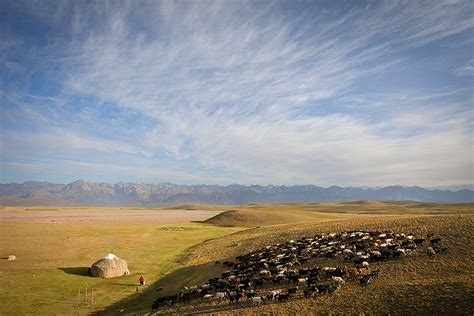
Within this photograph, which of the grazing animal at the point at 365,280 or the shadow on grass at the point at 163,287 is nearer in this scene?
the grazing animal at the point at 365,280

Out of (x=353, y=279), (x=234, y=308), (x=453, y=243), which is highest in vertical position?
(x=453, y=243)

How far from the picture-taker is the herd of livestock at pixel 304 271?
21016 mm

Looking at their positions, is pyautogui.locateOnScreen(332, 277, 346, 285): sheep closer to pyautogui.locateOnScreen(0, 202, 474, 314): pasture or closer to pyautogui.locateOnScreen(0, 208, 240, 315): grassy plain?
pyautogui.locateOnScreen(0, 202, 474, 314): pasture

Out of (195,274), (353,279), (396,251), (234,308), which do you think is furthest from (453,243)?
(195,274)

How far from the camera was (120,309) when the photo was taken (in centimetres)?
2559

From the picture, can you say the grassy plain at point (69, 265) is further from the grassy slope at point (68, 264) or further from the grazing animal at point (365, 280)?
the grazing animal at point (365, 280)

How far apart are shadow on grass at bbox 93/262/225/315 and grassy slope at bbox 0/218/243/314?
1.42m

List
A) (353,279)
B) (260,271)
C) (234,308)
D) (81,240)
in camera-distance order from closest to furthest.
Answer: (234,308)
(353,279)
(260,271)
(81,240)

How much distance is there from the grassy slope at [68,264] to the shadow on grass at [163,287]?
142cm

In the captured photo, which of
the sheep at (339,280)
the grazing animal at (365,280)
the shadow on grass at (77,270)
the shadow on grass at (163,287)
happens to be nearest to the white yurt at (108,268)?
the shadow on grass at (77,270)

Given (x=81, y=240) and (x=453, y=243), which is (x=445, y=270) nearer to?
(x=453, y=243)

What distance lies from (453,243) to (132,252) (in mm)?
41342

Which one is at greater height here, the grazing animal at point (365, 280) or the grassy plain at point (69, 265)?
the grazing animal at point (365, 280)

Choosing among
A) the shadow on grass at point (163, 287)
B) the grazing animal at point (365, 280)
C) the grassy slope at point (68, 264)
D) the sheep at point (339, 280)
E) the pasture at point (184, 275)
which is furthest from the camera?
the grassy slope at point (68, 264)
